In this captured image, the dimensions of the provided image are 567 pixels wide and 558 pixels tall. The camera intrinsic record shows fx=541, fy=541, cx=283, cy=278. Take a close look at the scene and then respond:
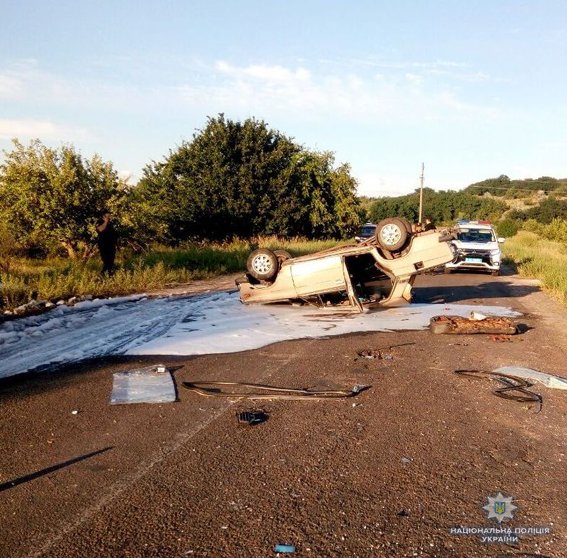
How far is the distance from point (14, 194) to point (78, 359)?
12.3m

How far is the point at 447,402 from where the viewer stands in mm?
5324

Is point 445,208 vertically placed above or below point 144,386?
above

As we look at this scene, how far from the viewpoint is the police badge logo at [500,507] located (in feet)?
10.6

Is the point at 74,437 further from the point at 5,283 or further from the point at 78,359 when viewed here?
the point at 5,283

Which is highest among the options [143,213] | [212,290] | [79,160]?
[79,160]

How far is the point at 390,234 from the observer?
10.8m

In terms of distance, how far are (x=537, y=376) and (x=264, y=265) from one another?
618 cm

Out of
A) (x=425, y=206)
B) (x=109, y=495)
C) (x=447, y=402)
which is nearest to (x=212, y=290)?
(x=447, y=402)

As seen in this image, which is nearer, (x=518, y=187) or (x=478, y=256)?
(x=478, y=256)

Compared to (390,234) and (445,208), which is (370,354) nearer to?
(390,234)

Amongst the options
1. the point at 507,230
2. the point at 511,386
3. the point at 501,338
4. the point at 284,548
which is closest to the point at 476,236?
the point at 501,338

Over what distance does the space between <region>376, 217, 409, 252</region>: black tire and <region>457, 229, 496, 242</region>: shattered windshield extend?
34.6 ft

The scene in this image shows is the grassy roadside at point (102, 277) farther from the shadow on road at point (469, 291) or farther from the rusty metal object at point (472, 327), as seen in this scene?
the rusty metal object at point (472, 327)

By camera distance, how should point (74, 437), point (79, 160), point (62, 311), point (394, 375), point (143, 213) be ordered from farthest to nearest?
point (143, 213)
point (79, 160)
point (62, 311)
point (394, 375)
point (74, 437)
